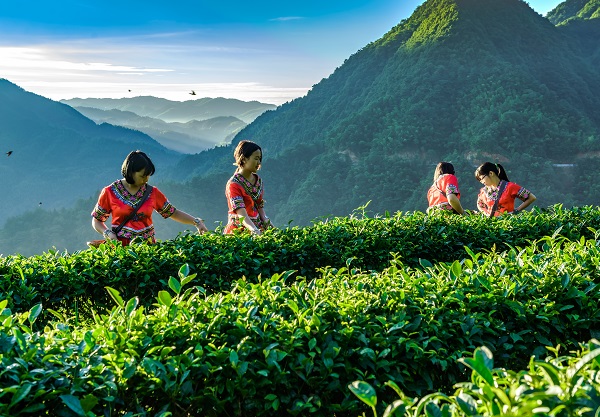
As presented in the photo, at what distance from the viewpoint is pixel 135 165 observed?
5.13 m

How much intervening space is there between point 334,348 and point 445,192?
4991 millimetres

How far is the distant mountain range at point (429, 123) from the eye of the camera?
51.9 m

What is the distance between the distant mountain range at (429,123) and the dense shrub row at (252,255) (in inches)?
1428

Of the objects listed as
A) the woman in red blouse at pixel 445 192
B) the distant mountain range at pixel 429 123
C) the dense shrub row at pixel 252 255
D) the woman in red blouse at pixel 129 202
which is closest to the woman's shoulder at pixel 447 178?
the woman in red blouse at pixel 445 192

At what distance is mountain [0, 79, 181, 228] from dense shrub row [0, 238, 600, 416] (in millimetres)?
77355

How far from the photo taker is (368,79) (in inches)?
2709

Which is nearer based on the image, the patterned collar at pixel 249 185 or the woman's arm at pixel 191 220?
the woman's arm at pixel 191 220

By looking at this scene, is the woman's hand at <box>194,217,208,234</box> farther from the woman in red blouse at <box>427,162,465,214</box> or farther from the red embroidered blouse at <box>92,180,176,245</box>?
the woman in red blouse at <box>427,162,465,214</box>

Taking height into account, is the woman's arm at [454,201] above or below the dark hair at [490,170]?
below

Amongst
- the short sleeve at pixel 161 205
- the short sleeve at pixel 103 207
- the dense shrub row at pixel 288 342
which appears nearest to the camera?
the dense shrub row at pixel 288 342

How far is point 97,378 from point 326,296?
1143 mm

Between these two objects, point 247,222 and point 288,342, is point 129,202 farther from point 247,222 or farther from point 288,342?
point 288,342

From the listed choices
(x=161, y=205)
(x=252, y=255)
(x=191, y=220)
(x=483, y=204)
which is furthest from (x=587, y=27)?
(x=252, y=255)

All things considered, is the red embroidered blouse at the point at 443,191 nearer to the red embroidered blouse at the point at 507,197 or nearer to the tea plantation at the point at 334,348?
the red embroidered blouse at the point at 507,197
